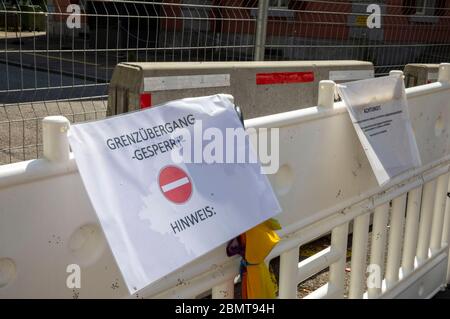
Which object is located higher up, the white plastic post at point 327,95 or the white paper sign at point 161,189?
the white plastic post at point 327,95

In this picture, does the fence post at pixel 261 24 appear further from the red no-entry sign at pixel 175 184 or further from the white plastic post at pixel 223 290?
the red no-entry sign at pixel 175 184

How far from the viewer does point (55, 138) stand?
5.76ft

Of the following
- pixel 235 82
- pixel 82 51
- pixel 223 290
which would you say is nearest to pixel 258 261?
pixel 223 290

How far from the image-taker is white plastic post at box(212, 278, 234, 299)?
2.35 m

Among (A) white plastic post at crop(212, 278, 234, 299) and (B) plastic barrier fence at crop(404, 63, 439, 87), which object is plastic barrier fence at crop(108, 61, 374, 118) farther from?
(A) white plastic post at crop(212, 278, 234, 299)

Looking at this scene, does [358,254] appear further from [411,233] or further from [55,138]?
[55,138]

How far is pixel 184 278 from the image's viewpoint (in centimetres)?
214

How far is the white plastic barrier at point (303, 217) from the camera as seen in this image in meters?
1.70

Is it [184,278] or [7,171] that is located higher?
[7,171]

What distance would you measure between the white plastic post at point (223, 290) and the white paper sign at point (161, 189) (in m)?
0.28

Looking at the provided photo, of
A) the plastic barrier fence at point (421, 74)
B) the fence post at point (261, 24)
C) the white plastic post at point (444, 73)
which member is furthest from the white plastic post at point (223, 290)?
the plastic barrier fence at point (421, 74)
